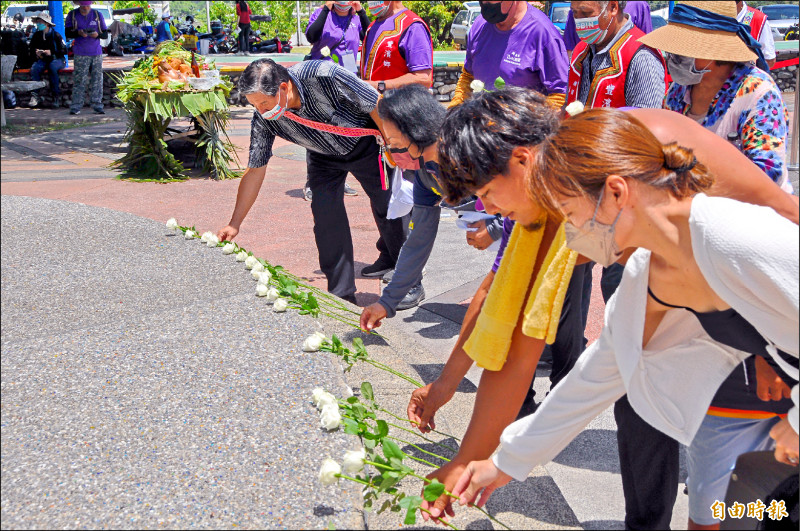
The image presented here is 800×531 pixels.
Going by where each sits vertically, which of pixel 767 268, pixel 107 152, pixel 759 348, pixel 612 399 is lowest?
pixel 107 152

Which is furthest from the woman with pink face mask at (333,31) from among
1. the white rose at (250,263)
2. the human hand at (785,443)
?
the human hand at (785,443)

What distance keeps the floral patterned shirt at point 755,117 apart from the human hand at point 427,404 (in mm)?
1238

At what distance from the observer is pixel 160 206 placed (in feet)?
21.6

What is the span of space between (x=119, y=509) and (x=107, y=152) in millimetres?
8133

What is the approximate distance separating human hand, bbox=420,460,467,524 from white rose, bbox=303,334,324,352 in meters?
0.67

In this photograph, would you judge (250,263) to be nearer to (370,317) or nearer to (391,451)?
(370,317)

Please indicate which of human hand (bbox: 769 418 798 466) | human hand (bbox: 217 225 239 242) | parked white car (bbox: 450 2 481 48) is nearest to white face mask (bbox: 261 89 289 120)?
human hand (bbox: 217 225 239 242)

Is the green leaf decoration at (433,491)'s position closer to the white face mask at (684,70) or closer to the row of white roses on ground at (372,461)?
the row of white roses on ground at (372,461)

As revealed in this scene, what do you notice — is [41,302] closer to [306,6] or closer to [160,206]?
[160,206]

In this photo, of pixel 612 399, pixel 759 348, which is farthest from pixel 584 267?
pixel 759 348

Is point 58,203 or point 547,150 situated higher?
point 547,150

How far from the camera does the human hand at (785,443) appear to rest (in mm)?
1535

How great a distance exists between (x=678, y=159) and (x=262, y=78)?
244cm

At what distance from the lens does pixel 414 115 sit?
2.84m
